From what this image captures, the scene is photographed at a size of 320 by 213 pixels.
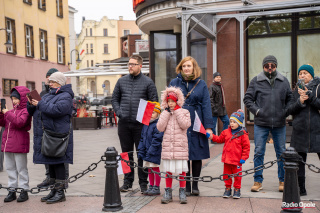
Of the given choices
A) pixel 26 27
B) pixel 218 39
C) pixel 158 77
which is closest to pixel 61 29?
pixel 26 27

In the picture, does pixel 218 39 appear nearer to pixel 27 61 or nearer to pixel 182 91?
pixel 182 91

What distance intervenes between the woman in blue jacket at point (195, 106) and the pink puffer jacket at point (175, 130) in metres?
0.26

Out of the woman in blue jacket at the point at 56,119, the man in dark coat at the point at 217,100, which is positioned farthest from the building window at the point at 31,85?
the woman in blue jacket at the point at 56,119

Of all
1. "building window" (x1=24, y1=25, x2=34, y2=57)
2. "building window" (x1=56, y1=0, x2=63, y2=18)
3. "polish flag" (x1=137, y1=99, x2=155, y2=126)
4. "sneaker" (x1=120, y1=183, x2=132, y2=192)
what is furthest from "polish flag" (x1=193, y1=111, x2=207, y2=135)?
"building window" (x1=56, y1=0, x2=63, y2=18)

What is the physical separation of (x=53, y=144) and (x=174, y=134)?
1682 mm

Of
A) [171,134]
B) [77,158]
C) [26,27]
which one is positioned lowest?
[77,158]

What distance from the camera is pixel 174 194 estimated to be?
6.15 m

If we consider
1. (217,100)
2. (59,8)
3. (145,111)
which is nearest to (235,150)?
Answer: (145,111)

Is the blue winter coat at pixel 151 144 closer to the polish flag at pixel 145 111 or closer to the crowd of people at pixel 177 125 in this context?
the crowd of people at pixel 177 125

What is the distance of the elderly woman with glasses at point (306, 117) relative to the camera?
18.9 ft

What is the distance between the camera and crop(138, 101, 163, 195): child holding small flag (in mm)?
5880

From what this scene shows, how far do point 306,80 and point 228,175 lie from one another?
1.84 m

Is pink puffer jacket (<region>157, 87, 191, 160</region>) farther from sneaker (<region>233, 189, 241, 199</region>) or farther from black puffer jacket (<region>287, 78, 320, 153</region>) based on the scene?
black puffer jacket (<region>287, 78, 320, 153</region>)

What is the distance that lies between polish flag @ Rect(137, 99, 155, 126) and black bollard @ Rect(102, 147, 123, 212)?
2.83ft
